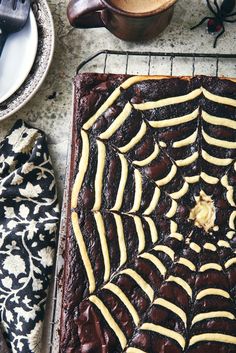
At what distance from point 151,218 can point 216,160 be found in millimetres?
204

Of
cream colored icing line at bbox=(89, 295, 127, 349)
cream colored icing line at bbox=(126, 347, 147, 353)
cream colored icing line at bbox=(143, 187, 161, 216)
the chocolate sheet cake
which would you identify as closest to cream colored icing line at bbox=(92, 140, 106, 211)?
the chocolate sheet cake

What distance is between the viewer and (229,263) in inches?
65.2

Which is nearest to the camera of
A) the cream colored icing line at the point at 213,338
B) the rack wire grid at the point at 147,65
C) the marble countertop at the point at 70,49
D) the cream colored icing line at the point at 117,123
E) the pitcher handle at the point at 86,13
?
the cream colored icing line at the point at 213,338

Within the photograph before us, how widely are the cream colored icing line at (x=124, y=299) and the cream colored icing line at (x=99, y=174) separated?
182 millimetres

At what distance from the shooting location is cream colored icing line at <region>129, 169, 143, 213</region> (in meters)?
1.69

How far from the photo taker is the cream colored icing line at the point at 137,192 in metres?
1.69

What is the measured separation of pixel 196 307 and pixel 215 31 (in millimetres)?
815

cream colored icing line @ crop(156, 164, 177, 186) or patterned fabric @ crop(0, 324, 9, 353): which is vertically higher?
cream colored icing line @ crop(156, 164, 177, 186)

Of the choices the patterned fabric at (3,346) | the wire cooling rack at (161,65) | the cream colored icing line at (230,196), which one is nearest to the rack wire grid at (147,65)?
the wire cooling rack at (161,65)

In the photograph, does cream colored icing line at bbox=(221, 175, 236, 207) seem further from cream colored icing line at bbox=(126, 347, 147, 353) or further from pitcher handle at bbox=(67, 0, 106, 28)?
pitcher handle at bbox=(67, 0, 106, 28)

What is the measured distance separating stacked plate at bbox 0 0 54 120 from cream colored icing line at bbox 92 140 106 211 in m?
0.37

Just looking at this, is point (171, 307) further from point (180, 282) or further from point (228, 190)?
point (228, 190)

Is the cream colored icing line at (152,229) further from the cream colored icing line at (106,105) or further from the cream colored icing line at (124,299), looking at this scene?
the cream colored icing line at (106,105)

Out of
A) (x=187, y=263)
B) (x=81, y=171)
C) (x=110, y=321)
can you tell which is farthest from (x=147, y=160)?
(x=110, y=321)
